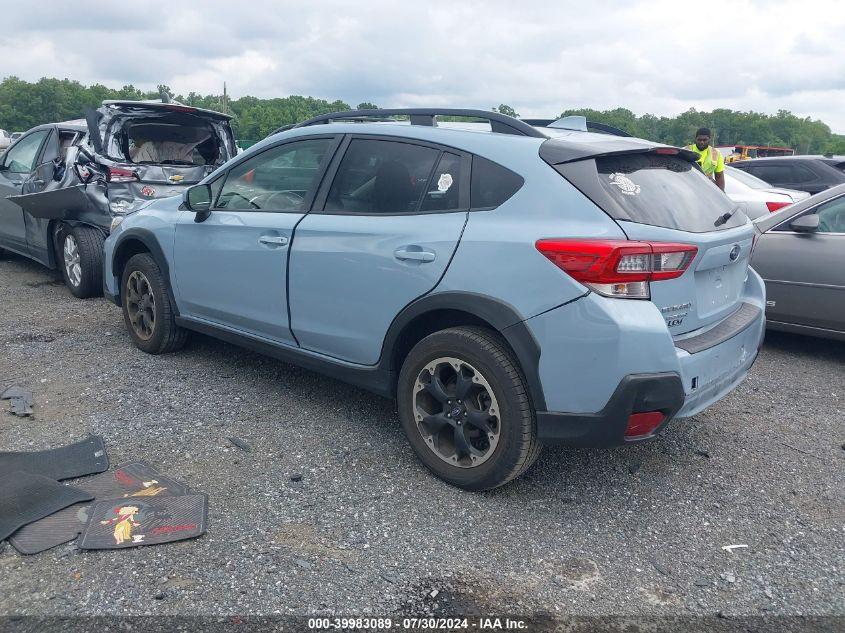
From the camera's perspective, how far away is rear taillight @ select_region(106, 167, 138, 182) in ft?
22.5

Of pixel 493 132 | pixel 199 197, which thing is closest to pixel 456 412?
pixel 493 132

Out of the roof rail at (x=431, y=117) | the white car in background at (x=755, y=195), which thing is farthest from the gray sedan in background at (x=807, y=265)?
the roof rail at (x=431, y=117)

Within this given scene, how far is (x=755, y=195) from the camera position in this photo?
940cm

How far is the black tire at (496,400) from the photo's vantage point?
10.4 ft

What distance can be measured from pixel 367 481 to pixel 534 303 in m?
1.24

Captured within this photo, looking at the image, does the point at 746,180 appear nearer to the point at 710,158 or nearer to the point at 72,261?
the point at 710,158

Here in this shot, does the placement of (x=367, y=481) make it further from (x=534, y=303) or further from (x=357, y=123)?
(x=357, y=123)

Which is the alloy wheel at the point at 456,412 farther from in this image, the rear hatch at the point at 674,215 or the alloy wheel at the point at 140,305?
the alloy wheel at the point at 140,305

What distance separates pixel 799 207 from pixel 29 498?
5.79 m

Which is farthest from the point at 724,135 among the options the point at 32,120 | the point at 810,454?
the point at 810,454

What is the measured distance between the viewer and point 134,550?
2922 millimetres

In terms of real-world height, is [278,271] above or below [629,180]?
below

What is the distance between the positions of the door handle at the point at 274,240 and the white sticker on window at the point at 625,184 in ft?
6.03

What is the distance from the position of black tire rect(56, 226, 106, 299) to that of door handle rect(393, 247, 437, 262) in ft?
15.3
